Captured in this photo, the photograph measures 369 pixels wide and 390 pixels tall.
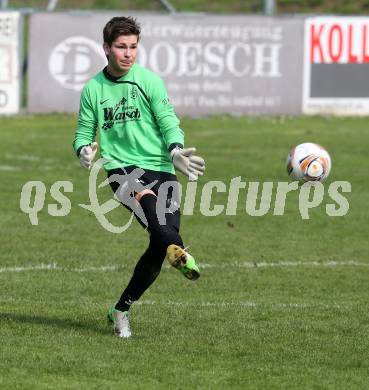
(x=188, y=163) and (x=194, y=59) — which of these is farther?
(x=194, y=59)

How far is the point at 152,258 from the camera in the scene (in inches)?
344

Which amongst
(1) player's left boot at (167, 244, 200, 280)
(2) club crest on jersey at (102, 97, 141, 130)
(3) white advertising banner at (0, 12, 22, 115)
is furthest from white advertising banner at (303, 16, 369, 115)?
(1) player's left boot at (167, 244, 200, 280)

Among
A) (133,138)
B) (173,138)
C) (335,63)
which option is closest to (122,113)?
(133,138)

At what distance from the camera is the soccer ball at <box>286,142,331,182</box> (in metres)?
9.91

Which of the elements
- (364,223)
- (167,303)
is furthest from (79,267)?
(364,223)

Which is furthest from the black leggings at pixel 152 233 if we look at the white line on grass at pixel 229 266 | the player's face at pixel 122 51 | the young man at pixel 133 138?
the white line on grass at pixel 229 266

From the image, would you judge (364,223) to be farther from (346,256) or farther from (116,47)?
(116,47)

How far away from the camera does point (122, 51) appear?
8.59 metres

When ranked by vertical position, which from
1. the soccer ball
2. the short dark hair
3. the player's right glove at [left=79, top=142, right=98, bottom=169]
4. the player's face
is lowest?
the soccer ball

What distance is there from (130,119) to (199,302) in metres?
2.02

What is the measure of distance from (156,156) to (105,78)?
0.68m

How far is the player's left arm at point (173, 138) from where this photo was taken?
832 cm

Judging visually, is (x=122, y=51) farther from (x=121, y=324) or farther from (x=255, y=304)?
(x=255, y=304)

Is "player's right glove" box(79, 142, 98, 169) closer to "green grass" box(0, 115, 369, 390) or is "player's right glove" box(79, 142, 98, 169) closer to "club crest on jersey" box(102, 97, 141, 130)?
"club crest on jersey" box(102, 97, 141, 130)
